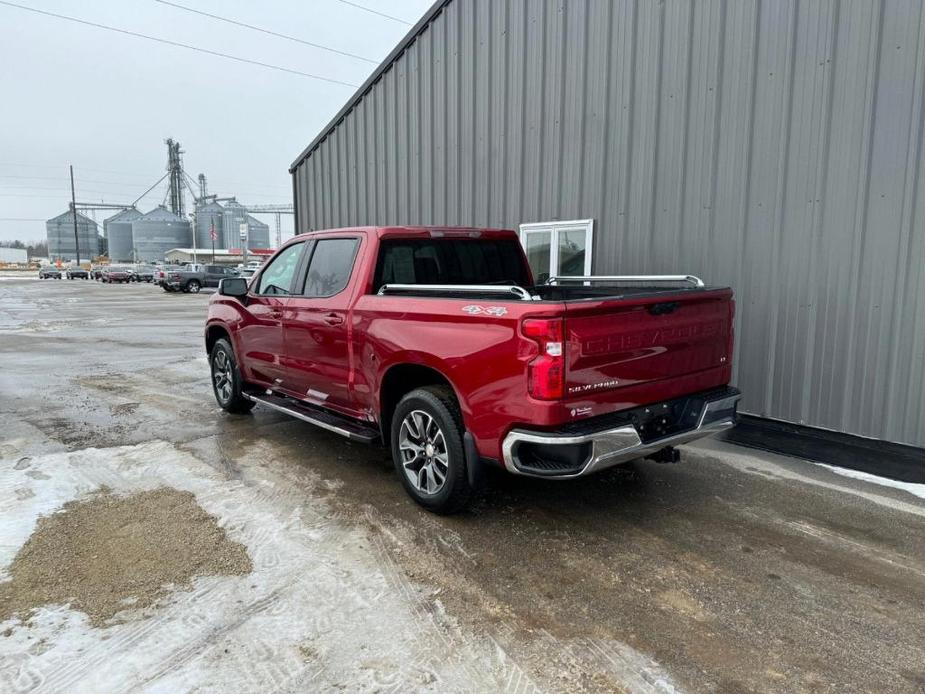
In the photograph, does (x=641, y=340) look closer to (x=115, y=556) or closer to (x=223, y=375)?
(x=115, y=556)

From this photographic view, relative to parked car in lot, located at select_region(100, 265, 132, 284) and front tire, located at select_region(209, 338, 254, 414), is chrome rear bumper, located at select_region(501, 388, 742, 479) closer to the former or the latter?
front tire, located at select_region(209, 338, 254, 414)

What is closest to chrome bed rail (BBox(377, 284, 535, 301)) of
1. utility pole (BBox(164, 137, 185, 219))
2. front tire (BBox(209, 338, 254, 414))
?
front tire (BBox(209, 338, 254, 414))

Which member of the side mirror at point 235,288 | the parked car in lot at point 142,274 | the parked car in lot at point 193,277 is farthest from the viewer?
the parked car in lot at point 142,274

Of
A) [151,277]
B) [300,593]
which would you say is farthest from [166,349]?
[151,277]

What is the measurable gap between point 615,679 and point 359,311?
295 cm

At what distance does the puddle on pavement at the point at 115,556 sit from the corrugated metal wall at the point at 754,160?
4.97 m

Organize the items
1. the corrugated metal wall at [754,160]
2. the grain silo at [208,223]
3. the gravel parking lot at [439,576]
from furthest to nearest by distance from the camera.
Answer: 1. the grain silo at [208,223]
2. the corrugated metal wall at [754,160]
3. the gravel parking lot at [439,576]

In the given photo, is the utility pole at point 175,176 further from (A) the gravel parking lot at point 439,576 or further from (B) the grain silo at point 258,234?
(A) the gravel parking lot at point 439,576

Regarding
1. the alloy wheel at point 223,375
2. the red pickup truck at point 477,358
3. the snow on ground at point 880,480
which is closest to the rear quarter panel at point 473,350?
the red pickup truck at point 477,358

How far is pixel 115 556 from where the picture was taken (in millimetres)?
3613

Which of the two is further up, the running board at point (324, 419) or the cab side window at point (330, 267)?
the cab side window at point (330, 267)

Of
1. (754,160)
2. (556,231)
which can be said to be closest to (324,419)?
(556,231)

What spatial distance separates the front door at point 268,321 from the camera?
18.7 ft

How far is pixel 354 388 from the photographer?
476 cm
